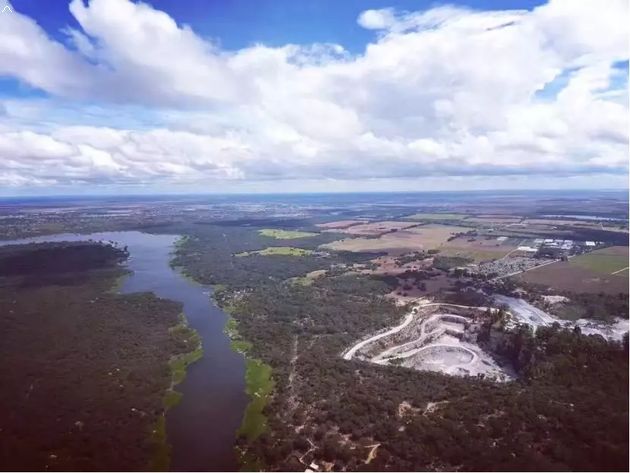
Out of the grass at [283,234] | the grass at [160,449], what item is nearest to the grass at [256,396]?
the grass at [160,449]

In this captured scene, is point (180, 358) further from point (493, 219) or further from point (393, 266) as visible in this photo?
point (493, 219)

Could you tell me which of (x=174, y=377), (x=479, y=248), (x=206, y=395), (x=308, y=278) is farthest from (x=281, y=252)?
(x=206, y=395)

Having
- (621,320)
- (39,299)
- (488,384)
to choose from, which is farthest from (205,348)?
(621,320)

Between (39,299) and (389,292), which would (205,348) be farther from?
(39,299)

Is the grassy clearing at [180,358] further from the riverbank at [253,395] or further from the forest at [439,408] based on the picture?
the forest at [439,408]

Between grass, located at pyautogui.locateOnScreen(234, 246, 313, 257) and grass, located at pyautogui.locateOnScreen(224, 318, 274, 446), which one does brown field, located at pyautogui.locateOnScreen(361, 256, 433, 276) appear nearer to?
grass, located at pyautogui.locateOnScreen(234, 246, 313, 257)

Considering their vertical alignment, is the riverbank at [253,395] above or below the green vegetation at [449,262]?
below
